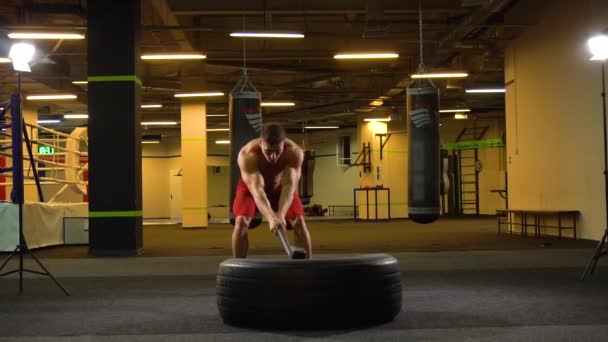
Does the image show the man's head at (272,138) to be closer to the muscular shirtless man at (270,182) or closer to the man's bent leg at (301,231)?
the muscular shirtless man at (270,182)

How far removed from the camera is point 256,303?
3.87 meters

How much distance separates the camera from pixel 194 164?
17.7 meters

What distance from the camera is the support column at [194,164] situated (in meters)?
17.6

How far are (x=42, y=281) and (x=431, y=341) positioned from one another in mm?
4458

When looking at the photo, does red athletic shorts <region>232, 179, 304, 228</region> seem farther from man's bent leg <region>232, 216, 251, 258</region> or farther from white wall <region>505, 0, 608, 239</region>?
white wall <region>505, 0, 608, 239</region>

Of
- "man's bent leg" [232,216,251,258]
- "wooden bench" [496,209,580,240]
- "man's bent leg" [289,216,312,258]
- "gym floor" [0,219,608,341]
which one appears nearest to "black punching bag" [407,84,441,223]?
"gym floor" [0,219,608,341]

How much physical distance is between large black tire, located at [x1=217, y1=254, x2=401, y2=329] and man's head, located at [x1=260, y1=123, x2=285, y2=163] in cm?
108

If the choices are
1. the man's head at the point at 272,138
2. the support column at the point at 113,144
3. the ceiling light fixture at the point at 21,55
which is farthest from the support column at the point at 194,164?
the man's head at the point at 272,138

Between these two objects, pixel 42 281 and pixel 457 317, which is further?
pixel 42 281

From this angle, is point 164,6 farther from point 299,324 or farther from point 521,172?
point 299,324

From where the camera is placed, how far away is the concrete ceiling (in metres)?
11.9

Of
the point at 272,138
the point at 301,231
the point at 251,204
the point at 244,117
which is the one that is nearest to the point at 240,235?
the point at 251,204

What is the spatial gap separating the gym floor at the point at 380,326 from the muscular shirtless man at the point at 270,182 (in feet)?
1.44

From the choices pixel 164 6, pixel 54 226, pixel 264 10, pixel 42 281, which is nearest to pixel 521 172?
pixel 264 10
